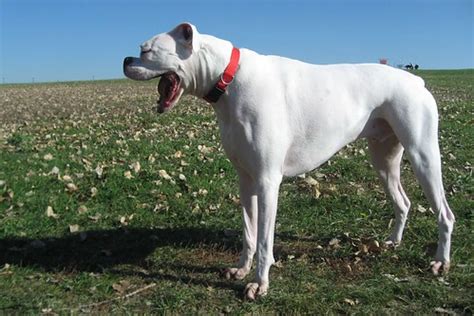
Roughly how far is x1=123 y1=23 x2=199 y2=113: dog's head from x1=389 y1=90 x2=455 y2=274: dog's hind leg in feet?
6.16

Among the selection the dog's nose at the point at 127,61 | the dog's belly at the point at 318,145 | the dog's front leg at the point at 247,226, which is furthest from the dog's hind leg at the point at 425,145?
the dog's nose at the point at 127,61

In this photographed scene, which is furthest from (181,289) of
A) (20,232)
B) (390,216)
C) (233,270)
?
(390,216)

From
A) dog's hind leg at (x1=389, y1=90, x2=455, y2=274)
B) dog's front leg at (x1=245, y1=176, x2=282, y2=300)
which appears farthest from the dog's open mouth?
dog's hind leg at (x1=389, y1=90, x2=455, y2=274)

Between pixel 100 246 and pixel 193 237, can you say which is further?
pixel 193 237

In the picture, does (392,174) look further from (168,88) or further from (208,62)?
(168,88)

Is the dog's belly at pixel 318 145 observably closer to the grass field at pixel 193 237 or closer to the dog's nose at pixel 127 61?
the grass field at pixel 193 237

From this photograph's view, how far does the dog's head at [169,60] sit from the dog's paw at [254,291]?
162 cm

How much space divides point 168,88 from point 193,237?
2015 millimetres

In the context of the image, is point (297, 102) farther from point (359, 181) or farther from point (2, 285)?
point (359, 181)

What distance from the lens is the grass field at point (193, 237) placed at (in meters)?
4.18

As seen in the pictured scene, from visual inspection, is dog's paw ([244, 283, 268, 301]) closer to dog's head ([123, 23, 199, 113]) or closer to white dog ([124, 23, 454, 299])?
white dog ([124, 23, 454, 299])

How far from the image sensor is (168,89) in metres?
4.23

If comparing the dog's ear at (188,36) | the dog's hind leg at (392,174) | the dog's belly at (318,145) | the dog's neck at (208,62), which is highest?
the dog's ear at (188,36)

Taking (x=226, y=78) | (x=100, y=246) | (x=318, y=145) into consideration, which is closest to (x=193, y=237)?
(x=100, y=246)
